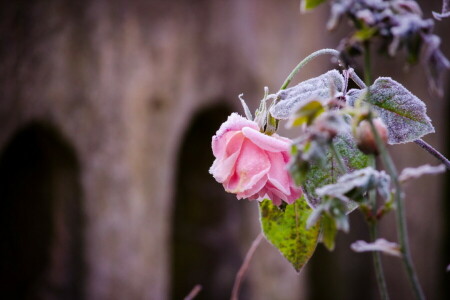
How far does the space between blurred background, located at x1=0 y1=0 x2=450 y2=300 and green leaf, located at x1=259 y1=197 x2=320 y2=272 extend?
6.16ft

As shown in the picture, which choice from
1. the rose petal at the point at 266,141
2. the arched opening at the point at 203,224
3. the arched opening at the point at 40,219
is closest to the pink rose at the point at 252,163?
the rose petal at the point at 266,141

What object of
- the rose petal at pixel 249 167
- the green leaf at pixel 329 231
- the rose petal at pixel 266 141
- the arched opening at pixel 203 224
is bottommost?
the arched opening at pixel 203 224

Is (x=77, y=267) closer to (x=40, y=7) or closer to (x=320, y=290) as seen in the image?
(x=40, y=7)

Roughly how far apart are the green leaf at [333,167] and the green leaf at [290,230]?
6 cm

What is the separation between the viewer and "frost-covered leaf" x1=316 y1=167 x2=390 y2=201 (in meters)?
0.34

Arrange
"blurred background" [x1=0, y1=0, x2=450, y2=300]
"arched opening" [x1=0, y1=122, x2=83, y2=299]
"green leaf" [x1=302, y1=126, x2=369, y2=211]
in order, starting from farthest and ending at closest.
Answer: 1. "arched opening" [x1=0, y1=122, x2=83, y2=299]
2. "blurred background" [x1=0, y1=0, x2=450, y2=300]
3. "green leaf" [x1=302, y1=126, x2=369, y2=211]

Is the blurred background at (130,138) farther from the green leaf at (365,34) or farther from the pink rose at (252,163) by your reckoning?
the green leaf at (365,34)

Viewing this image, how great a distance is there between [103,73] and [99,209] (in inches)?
27.6

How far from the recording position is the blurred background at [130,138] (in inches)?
104

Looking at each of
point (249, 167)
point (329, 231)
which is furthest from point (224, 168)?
point (329, 231)

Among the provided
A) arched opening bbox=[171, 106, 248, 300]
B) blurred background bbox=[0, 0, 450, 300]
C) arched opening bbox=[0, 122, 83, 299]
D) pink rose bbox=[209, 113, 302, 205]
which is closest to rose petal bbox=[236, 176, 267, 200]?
pink rose bbox=[209, 113, 302, 205]

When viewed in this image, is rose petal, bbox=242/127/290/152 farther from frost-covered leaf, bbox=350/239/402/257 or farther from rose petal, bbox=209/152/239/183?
frost-covered leaf, bbox=350/239/402/257

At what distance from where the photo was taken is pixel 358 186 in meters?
0.34

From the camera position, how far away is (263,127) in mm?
533
